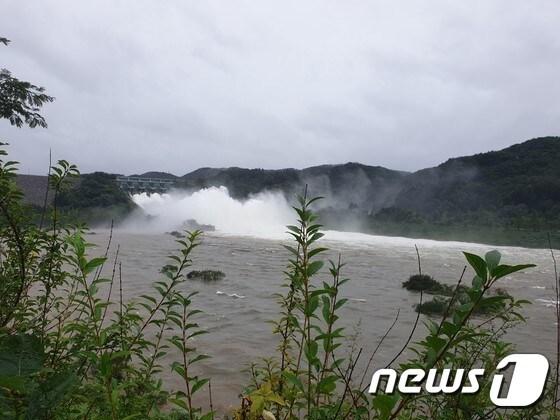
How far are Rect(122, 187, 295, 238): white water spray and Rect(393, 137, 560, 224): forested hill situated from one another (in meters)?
29.1

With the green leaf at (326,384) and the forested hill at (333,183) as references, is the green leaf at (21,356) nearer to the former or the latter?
the green leaf at (326,384)

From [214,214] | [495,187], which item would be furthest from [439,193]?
[214,214]

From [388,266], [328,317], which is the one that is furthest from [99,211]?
[328,317]

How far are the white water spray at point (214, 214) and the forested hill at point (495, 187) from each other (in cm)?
2914

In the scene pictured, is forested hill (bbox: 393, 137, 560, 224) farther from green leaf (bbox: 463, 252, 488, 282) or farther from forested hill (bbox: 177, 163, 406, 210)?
green leaf (bbox: 463, 252, 488, 282)

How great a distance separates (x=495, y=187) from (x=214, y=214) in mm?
56357

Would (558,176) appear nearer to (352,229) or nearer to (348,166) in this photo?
(352,229)

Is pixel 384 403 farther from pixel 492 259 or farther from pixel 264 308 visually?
pixel 264 308

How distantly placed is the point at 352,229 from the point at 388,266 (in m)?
50.2

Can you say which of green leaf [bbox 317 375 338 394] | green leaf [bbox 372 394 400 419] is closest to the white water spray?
green leaf [bbox 317 375 338 394]

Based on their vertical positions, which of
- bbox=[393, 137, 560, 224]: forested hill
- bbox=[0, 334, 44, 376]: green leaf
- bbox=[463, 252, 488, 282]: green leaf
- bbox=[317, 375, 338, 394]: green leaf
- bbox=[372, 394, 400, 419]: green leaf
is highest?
bbox=[393, 137, 560, 224]: forested hill

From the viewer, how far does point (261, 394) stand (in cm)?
142

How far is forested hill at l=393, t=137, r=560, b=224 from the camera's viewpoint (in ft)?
222

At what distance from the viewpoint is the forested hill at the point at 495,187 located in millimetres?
67544
